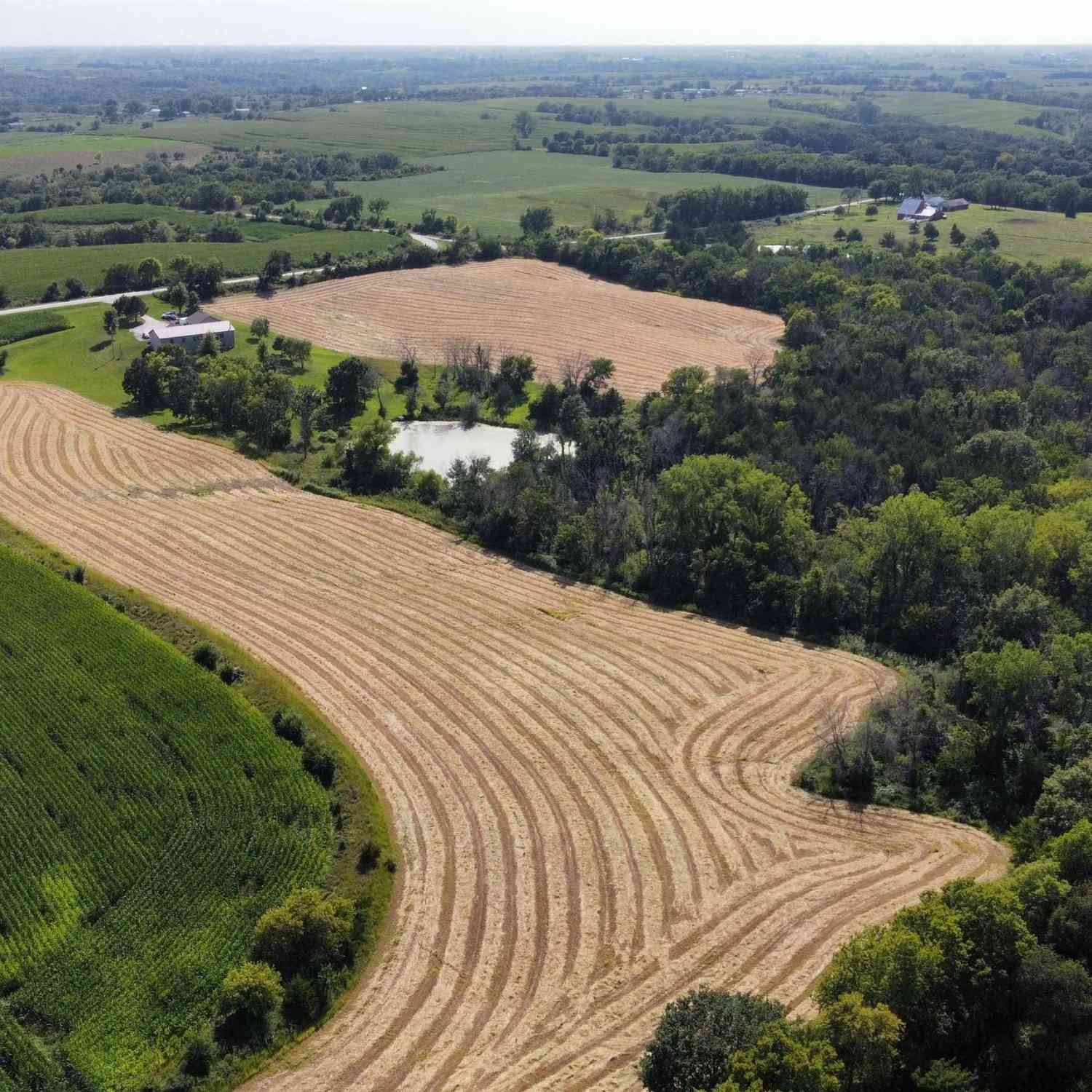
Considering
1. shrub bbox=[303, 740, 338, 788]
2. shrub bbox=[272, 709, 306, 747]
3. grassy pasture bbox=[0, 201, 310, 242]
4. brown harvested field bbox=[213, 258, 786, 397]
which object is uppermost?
grassy pasture bbox=[0, 201, 310, 242]

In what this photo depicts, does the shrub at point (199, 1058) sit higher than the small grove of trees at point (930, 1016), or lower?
lower

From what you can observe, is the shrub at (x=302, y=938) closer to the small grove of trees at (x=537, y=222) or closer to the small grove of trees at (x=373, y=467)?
the small grove of trees at (x=373, y=467)

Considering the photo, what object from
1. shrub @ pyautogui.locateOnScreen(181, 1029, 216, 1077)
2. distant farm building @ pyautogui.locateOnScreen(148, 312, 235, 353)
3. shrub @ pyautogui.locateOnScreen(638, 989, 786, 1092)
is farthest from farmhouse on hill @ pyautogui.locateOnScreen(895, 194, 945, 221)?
shrub @ pyautogui.locateOnScreen(181, 1029, 216, 1077)

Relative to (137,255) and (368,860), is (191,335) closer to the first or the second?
(137,255)

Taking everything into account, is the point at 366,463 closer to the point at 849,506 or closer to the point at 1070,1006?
the point at 849,506

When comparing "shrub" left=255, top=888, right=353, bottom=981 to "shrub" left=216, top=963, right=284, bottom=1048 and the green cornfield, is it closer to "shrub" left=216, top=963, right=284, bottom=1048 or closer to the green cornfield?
the green cornfield

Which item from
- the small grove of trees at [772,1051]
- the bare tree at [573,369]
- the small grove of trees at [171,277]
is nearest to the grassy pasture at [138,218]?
the small grove of trees at [171,277]

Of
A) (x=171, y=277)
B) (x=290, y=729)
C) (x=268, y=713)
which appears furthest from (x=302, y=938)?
(x=171, y=277)
